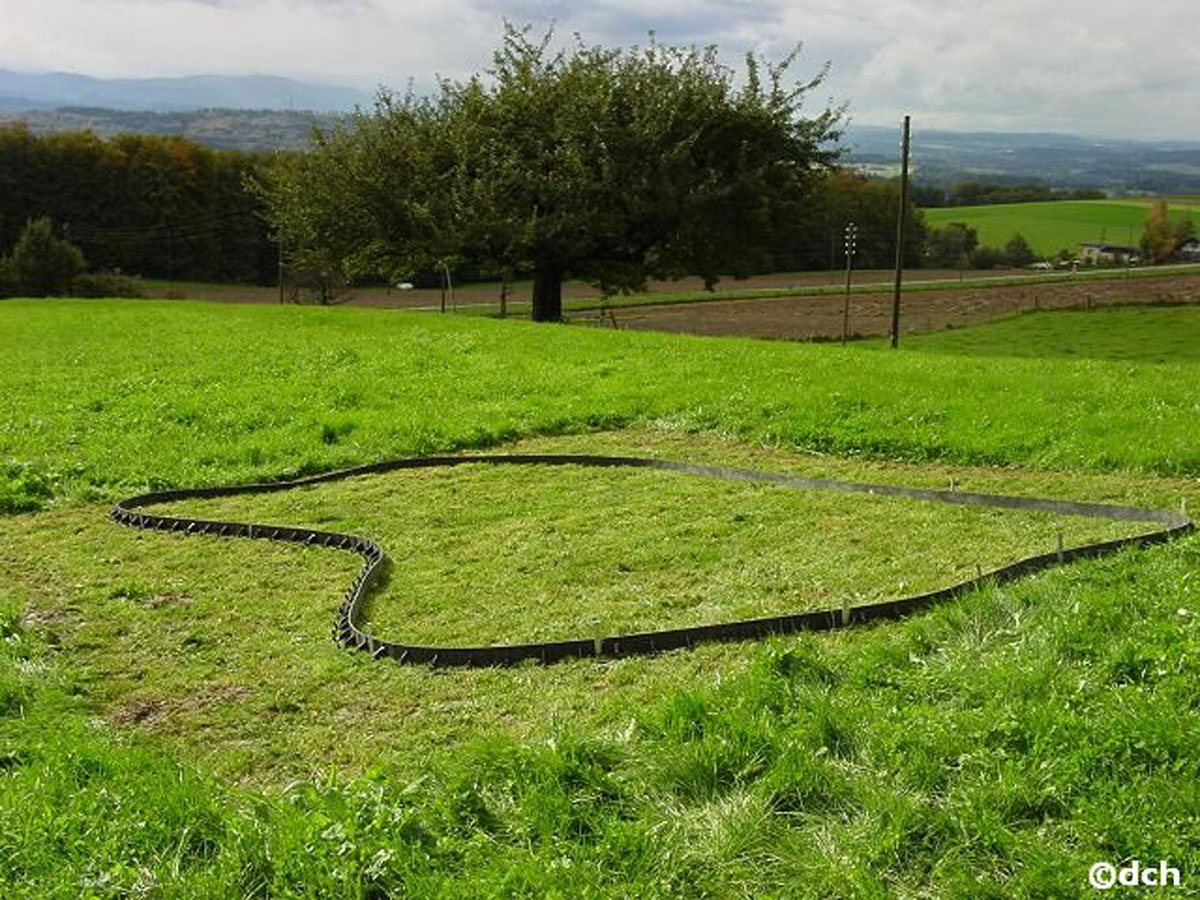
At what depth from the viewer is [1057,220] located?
11088 cm

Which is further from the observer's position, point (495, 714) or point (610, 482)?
point (610, 482)

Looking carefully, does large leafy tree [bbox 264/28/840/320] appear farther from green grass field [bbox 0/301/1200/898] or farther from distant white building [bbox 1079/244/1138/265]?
distant white building [bbox 1079/244/1138/265]

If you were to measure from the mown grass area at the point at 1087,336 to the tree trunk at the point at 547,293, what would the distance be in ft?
42.2

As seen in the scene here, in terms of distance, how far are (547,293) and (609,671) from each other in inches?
1110

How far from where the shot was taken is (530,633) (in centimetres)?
636

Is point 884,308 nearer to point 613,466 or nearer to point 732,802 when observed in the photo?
point 613,466

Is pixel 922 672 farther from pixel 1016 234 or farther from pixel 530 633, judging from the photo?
pixel 1016 234

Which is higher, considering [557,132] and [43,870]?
[557,132]

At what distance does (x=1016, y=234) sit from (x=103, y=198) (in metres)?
76.1

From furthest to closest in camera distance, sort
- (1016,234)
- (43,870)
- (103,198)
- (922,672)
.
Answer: (1016,234) < (103,198) < (922,672) < (43,870)

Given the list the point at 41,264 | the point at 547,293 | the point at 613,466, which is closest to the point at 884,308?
the point at 547,293

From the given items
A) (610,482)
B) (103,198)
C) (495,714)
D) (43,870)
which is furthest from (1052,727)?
(103,198)

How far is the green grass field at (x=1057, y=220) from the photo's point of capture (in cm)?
9956

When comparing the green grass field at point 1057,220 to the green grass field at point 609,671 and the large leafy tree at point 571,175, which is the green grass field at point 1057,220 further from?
the green grass field at point 609,671
